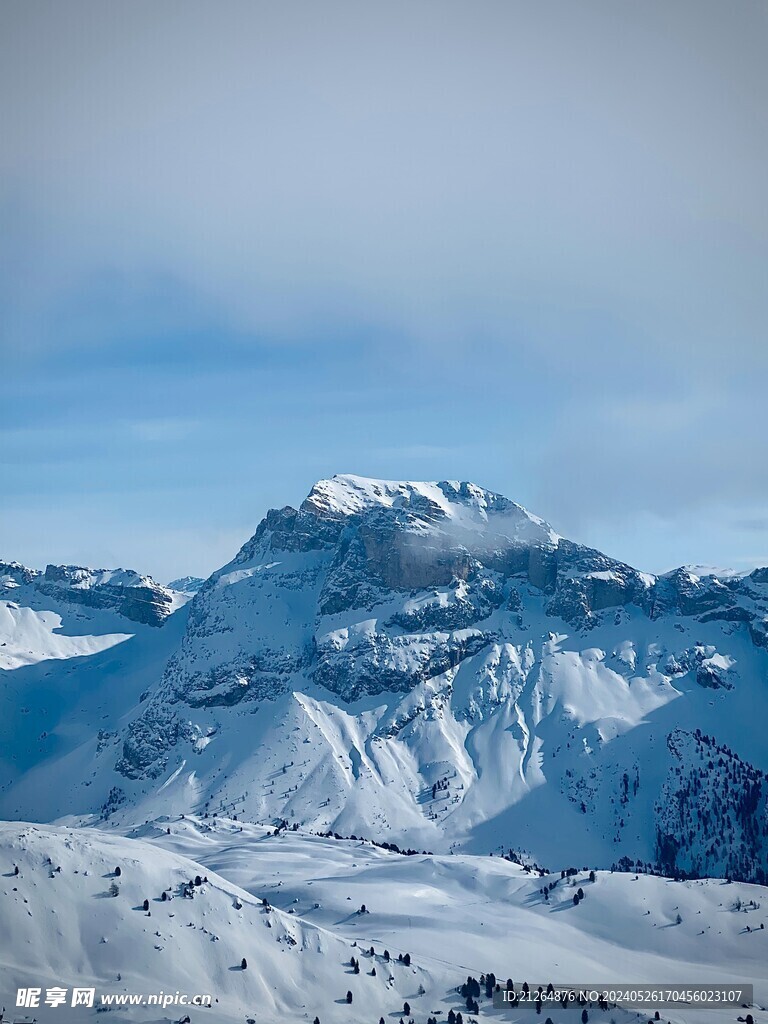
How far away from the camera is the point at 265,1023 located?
19588 cm

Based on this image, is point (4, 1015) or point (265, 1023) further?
point (265, 1023)

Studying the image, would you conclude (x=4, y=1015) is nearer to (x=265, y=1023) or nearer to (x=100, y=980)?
(x=100, y=980)

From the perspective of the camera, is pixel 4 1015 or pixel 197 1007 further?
pixel 197 1007

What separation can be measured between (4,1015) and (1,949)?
64.3ft

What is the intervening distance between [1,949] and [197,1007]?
108 feet

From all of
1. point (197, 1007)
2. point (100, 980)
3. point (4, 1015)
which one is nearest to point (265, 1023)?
point (197, 1007)

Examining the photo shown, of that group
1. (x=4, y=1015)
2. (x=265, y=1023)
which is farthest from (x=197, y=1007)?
(x=4, y=1015)

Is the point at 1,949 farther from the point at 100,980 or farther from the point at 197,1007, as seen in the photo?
the point at 197,1007

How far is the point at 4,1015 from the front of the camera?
179 meters

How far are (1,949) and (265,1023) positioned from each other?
143 feet

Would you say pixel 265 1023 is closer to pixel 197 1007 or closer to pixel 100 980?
pixel 197 1007

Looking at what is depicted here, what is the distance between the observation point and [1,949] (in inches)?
7776

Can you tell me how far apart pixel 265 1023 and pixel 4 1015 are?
133 ft

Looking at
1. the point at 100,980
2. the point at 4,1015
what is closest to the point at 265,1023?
the point at 100,980
